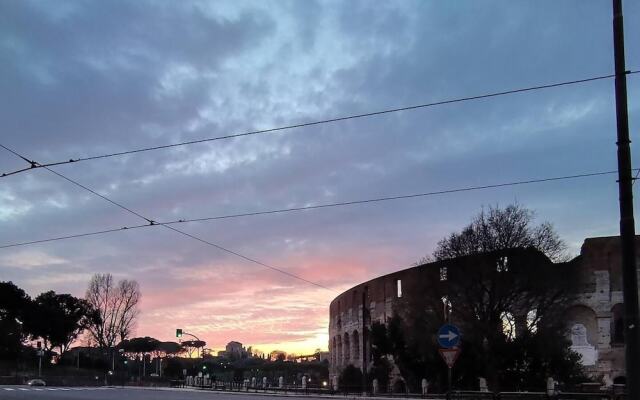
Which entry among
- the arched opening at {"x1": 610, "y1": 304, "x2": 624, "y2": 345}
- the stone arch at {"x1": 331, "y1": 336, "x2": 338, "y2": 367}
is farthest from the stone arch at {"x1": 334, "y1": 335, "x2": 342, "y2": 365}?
the arched opening at {"x1": 610, "y1": 304, "x2": 624, "y2": 345}

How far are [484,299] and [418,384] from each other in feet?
32.5

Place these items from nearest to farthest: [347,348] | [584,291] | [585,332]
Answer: [584,291] < [585,332] < [347,348]

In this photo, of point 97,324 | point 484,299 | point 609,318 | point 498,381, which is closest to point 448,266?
point 484,299

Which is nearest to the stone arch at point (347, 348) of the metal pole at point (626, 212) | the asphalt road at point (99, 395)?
the asphalt road at point (99, 395)

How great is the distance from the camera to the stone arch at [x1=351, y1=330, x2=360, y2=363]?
8096cm

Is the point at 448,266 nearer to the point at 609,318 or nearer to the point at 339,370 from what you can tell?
the point at 609,318

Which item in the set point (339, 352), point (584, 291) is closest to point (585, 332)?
point (584, 291)

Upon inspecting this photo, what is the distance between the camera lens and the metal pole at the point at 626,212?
879cm

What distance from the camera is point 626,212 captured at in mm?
9258

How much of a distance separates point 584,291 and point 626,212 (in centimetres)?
4865

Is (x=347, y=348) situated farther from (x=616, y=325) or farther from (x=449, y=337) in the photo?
(x=449, y=337)

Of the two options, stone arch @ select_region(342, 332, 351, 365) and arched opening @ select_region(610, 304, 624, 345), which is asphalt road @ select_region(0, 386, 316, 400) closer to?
arched opening @ select_region(610, 304, 624, 345)

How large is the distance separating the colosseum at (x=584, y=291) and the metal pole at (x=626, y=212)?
108 feet

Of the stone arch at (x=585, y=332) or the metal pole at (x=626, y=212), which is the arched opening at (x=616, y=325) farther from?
the metal pole at (x=626, y=212)
